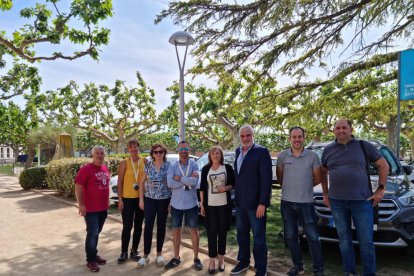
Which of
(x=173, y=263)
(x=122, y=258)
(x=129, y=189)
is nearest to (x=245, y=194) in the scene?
(x=173, y=263)

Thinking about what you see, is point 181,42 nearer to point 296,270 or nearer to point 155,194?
point 155,194

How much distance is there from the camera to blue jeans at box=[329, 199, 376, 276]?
156 inches

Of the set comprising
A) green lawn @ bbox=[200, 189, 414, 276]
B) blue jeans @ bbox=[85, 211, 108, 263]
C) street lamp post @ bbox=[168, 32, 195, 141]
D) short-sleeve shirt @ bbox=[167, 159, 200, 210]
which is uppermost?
street lamp post @ bbox=[168, 32, 195, 141]

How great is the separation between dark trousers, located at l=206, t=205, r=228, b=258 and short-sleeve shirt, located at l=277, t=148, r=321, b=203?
842 mm

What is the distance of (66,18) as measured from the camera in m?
8.23

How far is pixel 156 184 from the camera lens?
4.84 meters

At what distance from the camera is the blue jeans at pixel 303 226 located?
4.17m

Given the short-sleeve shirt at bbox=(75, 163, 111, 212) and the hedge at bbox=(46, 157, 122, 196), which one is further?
the hedge at bbox=(46, 157, 122, 196)

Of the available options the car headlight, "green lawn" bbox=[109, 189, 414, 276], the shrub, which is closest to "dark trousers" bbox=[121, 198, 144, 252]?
"green lawn" bbox=[109, 189, 414, 276]

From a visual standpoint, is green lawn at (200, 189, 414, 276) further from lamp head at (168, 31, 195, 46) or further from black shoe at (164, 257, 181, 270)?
lamp head at (168, 31, 195, 46)

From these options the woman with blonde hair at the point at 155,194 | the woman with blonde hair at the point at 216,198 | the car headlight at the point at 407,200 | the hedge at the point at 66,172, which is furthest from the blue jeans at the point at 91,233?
the hedge at the point at 66,172

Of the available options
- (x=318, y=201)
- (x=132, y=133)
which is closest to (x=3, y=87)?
(x=318, y=201)

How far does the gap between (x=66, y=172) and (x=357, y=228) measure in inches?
392

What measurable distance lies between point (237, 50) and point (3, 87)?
11273mm
